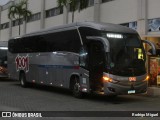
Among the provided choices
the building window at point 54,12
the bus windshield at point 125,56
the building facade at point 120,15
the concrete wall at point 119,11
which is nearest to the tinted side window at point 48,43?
the bus windshield at point 125,56

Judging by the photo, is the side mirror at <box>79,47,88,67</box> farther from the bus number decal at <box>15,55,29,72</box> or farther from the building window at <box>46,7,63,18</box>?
the building window at <box>46,7,63,18</box>

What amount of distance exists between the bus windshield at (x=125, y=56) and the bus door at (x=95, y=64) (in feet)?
2.04

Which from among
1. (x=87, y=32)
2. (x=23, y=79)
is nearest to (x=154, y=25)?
(x=87, y=32)

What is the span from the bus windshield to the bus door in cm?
62

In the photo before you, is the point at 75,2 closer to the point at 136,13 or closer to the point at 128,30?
the point at 136,13

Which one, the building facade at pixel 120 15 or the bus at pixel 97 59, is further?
the building facade at pixel 120 15

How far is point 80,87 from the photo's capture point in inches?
673

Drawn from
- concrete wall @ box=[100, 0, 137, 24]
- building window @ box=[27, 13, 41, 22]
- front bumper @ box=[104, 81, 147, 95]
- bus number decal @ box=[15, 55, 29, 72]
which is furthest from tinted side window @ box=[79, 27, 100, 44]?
building window @ box=[27, 13, 41, 22]

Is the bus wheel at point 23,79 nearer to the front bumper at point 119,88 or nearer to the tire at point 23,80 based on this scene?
the tire at point 23,80

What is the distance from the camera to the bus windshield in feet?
51.6

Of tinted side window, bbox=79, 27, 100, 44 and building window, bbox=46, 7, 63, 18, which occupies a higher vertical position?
building window, bbox=46, 7, 63, 18

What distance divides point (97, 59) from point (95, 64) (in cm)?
25

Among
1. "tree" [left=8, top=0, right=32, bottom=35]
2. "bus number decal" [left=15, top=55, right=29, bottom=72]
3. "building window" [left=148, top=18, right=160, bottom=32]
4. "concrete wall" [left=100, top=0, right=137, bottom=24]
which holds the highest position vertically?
"tree" [left=8, top=0, right=32, bottom=35]

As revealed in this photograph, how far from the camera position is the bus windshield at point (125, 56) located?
15734 mm
